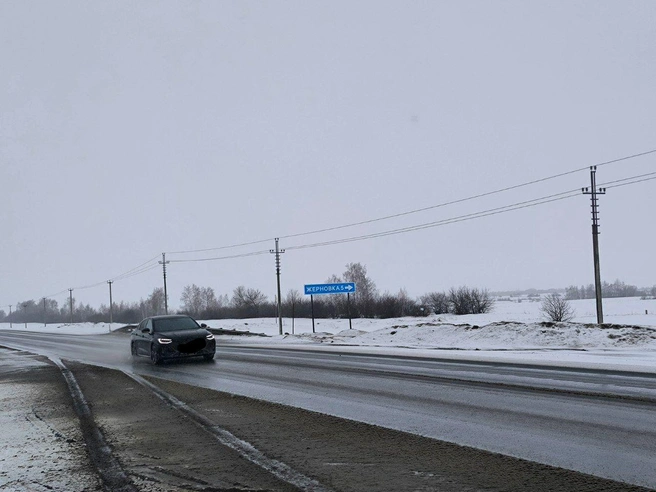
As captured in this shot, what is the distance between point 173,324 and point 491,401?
563 inches

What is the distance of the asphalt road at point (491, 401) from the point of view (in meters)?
7.32

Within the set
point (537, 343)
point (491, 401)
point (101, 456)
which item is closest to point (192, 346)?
point (491, 401)

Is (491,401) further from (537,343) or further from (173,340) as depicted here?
(537,343)

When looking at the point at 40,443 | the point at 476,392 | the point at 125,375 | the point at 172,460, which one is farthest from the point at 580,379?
the point at 125,375

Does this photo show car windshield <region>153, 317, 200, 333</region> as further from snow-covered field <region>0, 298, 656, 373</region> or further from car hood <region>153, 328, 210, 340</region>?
snow-covered field <region>0, 298, 656, 373</region>

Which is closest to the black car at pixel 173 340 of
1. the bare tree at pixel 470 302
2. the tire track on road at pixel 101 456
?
the tire track on road at pixel 101 456

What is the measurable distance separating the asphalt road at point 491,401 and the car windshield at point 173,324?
9.87 ft

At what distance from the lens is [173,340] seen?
70.1ft

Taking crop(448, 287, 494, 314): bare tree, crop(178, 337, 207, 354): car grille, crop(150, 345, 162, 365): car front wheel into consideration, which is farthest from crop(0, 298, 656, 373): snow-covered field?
crop(448, 287, 494, 314): bare tree

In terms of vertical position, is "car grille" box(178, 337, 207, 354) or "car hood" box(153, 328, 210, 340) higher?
"car hood" box(153, 328, 210, 340)

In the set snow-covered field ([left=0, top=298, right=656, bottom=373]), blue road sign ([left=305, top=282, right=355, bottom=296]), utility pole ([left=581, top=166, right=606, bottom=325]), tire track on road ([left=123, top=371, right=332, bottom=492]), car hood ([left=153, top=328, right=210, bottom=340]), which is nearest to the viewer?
tire track on road ([left=123, top=371, right=332, bottom=492])

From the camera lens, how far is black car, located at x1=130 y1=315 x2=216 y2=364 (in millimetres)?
21297

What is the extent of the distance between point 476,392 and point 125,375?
10.2 metres

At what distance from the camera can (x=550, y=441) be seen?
7.79m
